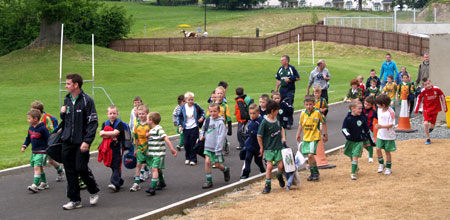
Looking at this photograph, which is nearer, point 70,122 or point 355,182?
point 70,122

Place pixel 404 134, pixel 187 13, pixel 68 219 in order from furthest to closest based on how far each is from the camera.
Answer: pixel 187 13 → pixel 404 134 → pixel 68 219

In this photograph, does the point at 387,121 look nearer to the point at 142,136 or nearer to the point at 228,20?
the point at 142,136

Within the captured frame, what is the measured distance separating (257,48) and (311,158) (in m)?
53.7

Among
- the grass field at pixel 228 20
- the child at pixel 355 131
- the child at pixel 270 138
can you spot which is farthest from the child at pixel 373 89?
the grass field at pixel 228 20

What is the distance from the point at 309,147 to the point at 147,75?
99.6ft

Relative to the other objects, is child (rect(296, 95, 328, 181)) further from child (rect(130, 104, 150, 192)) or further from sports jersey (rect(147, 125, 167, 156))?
child (rect(130, 104, 150, 192))

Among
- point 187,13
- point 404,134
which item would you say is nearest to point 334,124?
point 404,134

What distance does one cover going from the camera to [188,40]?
6619 cm

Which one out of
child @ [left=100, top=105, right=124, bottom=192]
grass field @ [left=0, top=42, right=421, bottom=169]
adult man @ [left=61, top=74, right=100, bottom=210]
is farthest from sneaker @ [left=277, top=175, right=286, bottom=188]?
grass field @ [left=0, top=42, right=421, bottom=169]

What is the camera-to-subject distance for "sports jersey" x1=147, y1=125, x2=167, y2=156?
1080 cm

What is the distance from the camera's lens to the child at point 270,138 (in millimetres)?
10805

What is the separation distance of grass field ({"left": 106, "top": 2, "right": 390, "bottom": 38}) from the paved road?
7529 cm

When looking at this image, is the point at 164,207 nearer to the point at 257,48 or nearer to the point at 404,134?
the point at 404,134

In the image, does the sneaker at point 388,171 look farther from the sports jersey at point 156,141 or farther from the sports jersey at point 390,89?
the sports jersey at point 390,89
